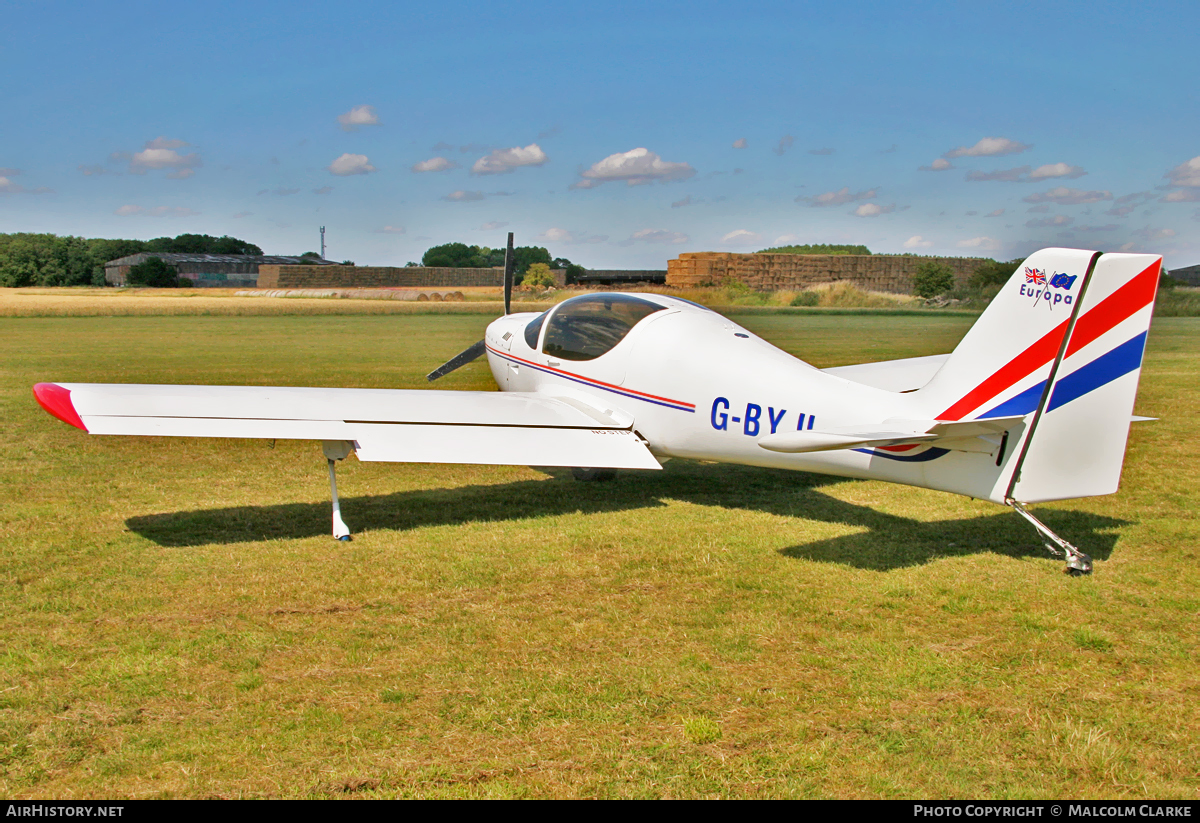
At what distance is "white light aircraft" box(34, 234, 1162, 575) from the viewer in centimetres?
564

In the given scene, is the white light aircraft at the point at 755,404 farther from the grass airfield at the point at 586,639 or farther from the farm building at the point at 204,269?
the farm building at the point at 204,269

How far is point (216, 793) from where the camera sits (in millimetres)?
3719

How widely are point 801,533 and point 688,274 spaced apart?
60.2 m

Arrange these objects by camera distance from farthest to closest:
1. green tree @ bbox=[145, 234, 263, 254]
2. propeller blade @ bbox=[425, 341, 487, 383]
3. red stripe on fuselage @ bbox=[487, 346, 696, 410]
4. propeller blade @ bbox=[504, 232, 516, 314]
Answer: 1. green tree @ bbox=[145, 234, 263, 254]
2. propeller blade @ bbox=[504, 232, 516, 314]
3. propeller blade @ bbox=[425, 341, 487, 383]
4. red stripe on fuselage @ bbox=[487, 346, 696, 410]

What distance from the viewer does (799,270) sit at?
73062mm

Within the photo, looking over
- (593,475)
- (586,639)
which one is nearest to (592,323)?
(593,475)

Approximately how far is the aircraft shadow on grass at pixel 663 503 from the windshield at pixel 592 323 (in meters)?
1.56

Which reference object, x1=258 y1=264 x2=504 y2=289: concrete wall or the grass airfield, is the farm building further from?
the grass airfield

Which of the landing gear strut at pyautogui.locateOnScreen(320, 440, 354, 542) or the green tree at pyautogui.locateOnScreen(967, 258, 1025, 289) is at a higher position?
the green tree at pyautogui.locateOnScreen(967, 258, 1025, 289)

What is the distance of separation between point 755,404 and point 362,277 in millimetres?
100652

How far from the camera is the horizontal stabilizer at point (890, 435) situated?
5.48 meters

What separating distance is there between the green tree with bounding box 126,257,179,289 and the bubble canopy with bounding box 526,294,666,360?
4126 inches

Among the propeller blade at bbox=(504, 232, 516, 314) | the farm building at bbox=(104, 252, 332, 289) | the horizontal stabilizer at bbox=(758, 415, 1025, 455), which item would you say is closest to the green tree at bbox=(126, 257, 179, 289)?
the farm building at bbox=(104, 252, 332, 289)
